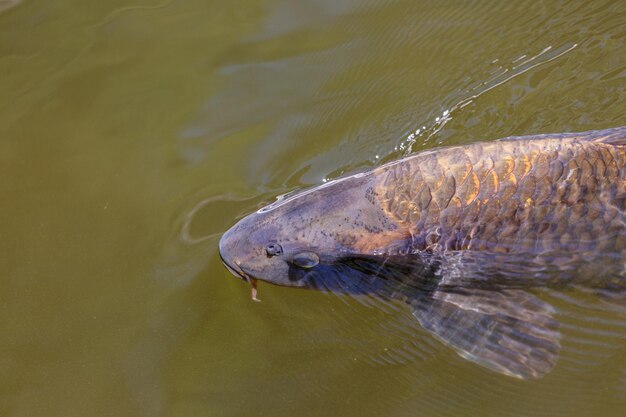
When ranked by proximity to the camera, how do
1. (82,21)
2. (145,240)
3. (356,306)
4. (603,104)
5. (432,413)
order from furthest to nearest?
(82,21) → (603,104) → (145,240) → (356,306) → (432,413)

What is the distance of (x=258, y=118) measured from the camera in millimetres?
5512

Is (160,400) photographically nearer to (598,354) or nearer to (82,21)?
(598,354)

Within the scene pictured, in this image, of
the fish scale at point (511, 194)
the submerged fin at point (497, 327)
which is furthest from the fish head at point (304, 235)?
the submerged fin at point (497, 327)

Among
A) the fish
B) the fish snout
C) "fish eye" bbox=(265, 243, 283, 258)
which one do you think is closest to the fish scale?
the fish

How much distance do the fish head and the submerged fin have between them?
0.56 meters

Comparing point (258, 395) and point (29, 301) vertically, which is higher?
point (29, 301)

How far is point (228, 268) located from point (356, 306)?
0.73 metres

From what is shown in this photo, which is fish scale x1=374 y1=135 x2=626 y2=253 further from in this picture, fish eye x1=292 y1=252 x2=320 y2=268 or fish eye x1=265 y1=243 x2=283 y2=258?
fish eye x1=265 y1=243 x2=283 y2=258

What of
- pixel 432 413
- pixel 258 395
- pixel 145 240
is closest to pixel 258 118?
pixel 145 240

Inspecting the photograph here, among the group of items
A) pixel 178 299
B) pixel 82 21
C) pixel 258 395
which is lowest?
pixel 258 395

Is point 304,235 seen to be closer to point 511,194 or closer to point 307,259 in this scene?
point 307,259

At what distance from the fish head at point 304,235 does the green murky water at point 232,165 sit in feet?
0.60

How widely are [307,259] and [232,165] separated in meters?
1.12

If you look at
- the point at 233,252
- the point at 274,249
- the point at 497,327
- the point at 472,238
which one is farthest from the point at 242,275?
the point at 497,327
